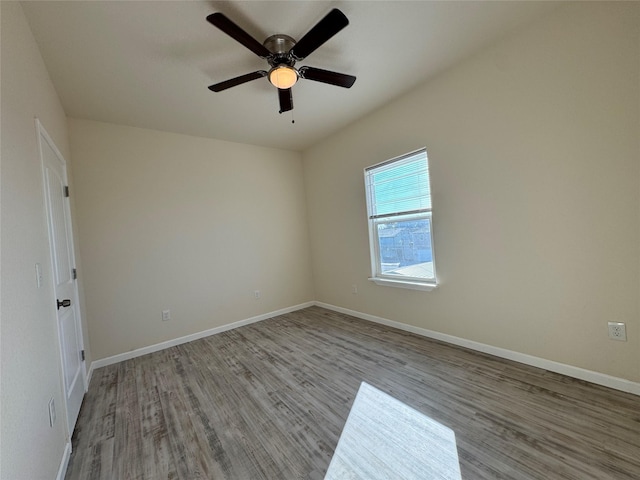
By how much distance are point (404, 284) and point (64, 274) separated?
3199mm

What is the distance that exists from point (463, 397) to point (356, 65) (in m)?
2.81

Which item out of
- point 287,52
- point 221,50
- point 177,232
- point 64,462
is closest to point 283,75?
point 287,52

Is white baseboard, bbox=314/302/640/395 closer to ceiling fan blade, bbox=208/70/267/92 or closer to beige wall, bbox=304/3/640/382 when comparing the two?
beige wall, bbox=304/3/640/382

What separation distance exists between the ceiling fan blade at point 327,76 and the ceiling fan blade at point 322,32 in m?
0.13

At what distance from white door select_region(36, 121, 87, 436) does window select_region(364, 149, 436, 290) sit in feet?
10.00

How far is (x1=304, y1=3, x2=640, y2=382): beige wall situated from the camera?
5.83 ft

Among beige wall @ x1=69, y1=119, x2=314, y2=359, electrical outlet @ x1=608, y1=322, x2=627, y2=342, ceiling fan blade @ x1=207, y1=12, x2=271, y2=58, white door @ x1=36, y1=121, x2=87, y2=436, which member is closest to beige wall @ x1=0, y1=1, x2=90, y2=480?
white door @ x1=36, y1=121, x2=87, y2=436

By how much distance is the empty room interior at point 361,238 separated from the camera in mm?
1489

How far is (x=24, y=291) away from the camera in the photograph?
1282 mm

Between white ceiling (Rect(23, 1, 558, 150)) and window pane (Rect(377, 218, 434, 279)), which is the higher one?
white ceiling (Rect(23, 1, 558, 150))

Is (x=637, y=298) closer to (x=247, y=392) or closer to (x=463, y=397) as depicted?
(x=463, y=397)

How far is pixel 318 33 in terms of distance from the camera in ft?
5.45

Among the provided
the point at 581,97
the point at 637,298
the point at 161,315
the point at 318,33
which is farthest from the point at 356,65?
the point at 161,315

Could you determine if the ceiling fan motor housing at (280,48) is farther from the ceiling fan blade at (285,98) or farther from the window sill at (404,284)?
the window sill at (404,284)
